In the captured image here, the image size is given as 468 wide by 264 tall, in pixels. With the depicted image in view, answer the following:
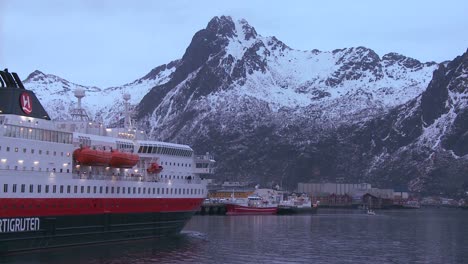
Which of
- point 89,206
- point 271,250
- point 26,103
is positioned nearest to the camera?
point 26,103

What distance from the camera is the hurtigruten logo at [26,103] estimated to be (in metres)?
58.3

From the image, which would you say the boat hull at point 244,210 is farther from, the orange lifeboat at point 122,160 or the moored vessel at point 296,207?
the orange lifeboat at point 122,160

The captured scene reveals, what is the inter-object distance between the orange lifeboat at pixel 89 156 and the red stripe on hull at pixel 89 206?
11.0 ft

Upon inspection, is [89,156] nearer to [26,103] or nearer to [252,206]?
[26,103]

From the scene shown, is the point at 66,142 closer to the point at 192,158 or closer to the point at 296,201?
the point at 192,158

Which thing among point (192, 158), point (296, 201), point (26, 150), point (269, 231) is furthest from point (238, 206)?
point (26, 150)

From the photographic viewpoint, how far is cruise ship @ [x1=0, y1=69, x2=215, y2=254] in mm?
55219

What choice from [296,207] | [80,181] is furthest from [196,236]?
[296,207]

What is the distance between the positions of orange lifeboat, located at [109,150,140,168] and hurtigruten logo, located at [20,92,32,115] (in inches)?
383

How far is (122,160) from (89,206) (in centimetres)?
622

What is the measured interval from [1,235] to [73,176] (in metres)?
9.52

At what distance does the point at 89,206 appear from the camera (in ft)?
203

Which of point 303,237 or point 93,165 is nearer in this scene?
point 93,165

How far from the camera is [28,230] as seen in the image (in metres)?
55.2
